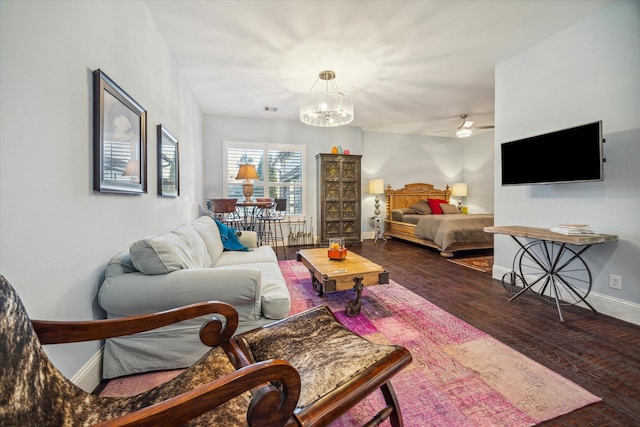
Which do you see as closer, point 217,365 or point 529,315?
point 217,365

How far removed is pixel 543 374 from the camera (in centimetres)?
154

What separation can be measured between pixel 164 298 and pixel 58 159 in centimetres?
86

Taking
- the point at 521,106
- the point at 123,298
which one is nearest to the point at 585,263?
the point at 521,106

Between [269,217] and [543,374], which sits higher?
[269,217]

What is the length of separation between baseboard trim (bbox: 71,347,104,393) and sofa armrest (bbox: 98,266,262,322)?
0.25 meters

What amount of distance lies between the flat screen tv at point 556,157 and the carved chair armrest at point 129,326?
10.0ft

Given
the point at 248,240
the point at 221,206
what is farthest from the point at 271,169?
the point at 248,240

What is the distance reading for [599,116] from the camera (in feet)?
7.75

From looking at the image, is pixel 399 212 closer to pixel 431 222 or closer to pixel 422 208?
pixel 422 208

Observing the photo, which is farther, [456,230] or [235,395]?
[456,230]

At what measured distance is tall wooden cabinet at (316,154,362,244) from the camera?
18.5ft

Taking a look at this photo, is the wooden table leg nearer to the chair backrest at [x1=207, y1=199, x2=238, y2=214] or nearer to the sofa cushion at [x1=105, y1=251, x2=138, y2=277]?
the sofa cushion at [x1=105, y1=251, x2=138, y2=277]

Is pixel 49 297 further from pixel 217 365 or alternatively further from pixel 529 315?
pixel 529 315

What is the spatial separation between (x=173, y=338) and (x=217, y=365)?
77 centimetres
